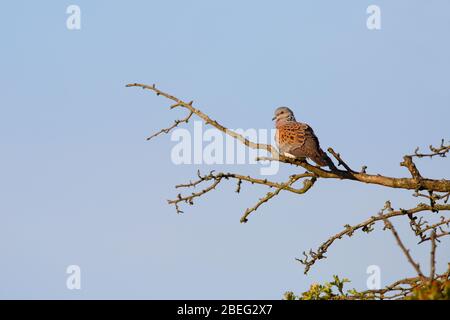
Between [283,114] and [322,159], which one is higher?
[283,114]

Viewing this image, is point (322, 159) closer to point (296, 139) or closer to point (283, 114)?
point (296, 139)

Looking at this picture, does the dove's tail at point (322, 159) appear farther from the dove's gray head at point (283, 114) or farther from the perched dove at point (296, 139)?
the dove's gray head at point (283, 114)

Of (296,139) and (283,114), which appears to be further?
(283,114)

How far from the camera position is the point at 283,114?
14.4 m

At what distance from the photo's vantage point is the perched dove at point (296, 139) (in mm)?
11672

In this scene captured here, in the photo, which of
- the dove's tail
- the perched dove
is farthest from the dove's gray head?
the dove's tail

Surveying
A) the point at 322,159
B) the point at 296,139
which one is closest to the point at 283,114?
the point at 296,139

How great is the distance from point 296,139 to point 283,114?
1.79m

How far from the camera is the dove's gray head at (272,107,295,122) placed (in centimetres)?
1430

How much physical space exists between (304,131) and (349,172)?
217cm

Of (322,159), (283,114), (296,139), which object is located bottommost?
(322,159)
